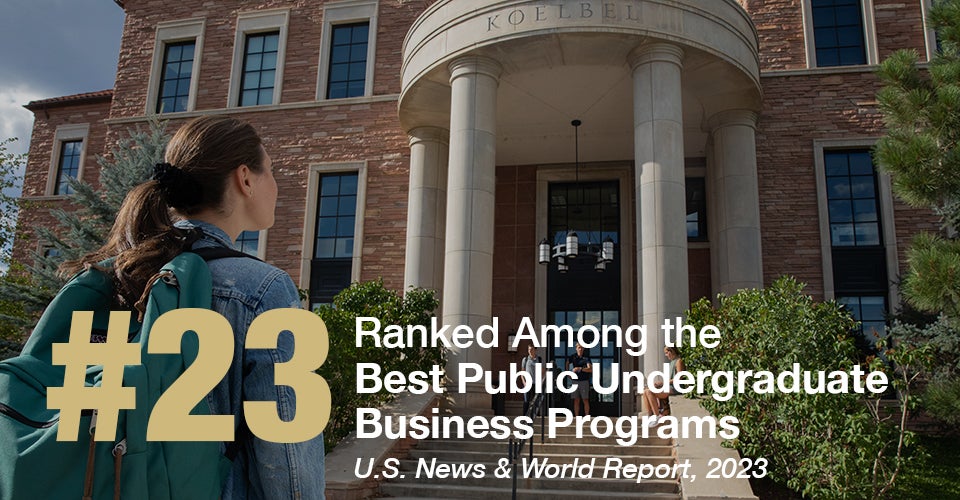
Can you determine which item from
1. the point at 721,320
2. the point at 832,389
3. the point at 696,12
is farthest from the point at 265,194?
the point at 696,12

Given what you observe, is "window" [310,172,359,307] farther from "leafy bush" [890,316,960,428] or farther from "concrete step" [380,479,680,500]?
"leafy bush" [890,316,960,428]

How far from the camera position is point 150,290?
1.43 meters

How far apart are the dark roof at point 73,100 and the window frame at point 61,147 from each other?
0.80 metres

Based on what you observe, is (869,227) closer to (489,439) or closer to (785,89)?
(785,89)

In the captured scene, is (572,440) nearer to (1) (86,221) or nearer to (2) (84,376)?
(2) (84,376)

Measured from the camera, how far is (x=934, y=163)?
9.75 meters

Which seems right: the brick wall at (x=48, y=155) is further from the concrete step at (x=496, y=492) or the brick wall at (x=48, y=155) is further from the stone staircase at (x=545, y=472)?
the concrete step at (x=496, y=492)

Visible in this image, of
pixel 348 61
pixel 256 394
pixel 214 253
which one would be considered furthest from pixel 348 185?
pixel 256 394

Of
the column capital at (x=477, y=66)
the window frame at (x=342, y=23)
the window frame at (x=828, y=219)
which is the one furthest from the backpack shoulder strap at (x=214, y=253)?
the window frame at (x=342, y=23)

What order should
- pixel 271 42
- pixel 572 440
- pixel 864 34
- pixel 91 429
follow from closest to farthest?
pixel 91 429 < pixel 572 440 < pixel 864 34 < pixel 271 42

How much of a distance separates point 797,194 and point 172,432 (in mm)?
17788

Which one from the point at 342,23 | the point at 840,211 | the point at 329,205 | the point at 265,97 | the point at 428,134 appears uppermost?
the point at 342,23

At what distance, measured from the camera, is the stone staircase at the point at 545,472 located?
9.52 m

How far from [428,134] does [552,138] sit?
322 centimetres
